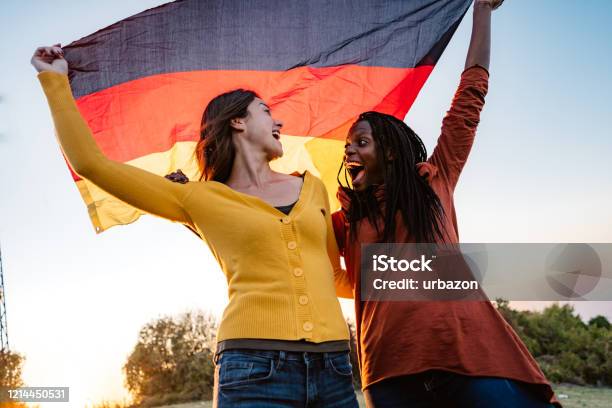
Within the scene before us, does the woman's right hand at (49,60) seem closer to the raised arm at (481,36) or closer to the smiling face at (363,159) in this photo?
the smiling face at (363,159)

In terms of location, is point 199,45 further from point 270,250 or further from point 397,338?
point 397,338

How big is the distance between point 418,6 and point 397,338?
7.72 feet

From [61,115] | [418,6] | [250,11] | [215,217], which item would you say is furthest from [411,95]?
[61,115]

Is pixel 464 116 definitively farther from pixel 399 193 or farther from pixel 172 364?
pixel 172 364

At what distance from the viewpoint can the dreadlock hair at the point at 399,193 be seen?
103 inches

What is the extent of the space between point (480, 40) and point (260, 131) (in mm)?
1157

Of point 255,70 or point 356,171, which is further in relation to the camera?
point 255,70

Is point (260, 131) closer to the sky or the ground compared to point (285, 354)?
closer to the sky

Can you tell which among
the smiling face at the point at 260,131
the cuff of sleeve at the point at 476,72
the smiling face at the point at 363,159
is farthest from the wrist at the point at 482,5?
the smiling face at the point at 260,131

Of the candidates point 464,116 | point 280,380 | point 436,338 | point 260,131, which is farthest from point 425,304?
point 260,131

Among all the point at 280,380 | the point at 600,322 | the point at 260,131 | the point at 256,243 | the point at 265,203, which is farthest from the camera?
the point at 600,322

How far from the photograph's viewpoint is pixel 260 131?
2.84 metres

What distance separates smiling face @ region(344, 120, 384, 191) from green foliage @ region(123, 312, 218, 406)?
8249 mm

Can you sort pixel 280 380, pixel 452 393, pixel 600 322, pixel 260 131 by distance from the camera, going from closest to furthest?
pixel 280 380, pixel 452 393, pixel 260 131, pixel 600 322
